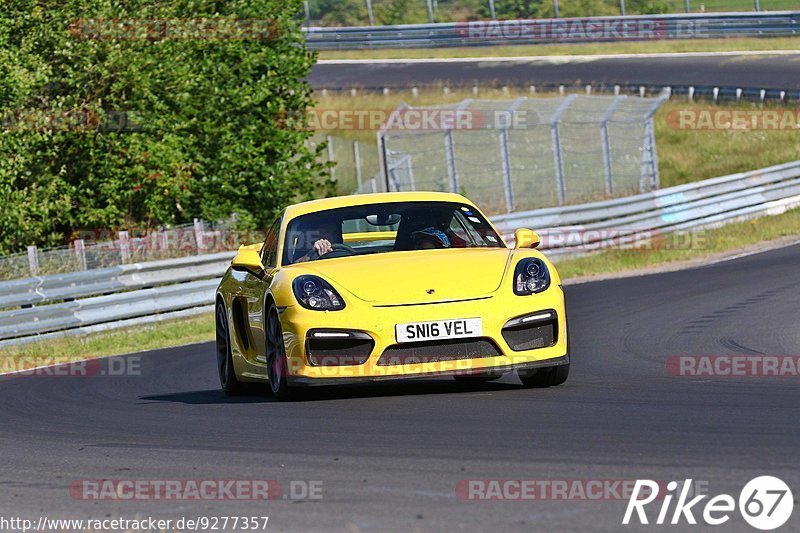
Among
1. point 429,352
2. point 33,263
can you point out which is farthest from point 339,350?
point 33,263

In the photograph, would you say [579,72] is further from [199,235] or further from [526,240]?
[526,240]

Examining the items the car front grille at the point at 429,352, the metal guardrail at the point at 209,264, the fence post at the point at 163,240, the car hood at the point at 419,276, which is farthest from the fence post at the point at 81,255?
the car front grille at the point at 429,352

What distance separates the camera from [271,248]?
9.80 metres

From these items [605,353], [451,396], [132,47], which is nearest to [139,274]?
[132,47]

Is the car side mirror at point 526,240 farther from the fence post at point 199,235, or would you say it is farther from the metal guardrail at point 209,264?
the fence post at point 199,235

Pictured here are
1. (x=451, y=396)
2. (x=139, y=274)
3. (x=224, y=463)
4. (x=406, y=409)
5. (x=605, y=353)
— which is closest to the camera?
(x=224, y=463)

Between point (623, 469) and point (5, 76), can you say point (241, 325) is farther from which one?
point (5, 76)

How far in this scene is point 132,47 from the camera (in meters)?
23.1

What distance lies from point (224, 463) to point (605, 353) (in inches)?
220

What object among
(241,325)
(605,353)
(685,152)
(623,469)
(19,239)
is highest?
(623,469)

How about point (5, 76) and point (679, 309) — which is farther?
point (5, 76)

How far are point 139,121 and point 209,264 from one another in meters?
4.56

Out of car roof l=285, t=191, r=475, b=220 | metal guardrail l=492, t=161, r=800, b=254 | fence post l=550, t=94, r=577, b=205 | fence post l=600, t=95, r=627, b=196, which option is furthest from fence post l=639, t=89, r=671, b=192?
car roof l=285, t=191, r=475, b=220

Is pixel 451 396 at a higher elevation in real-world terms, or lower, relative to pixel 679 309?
higher
